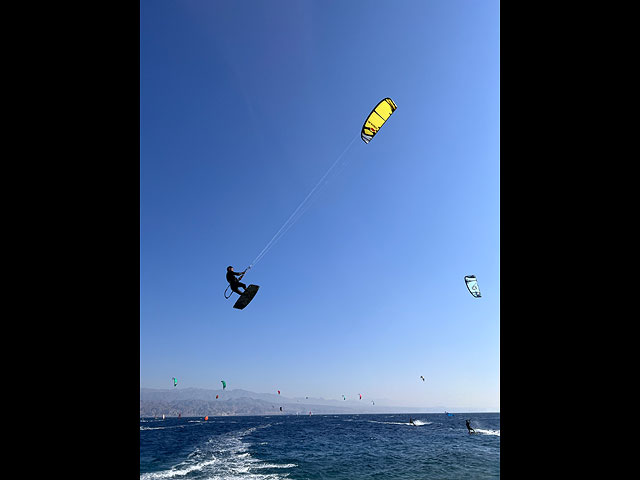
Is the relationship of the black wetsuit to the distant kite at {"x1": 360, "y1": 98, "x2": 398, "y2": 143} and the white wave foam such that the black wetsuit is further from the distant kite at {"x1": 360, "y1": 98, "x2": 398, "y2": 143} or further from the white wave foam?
the white wave foam

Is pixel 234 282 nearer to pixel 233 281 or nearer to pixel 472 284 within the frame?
pixel 233 281

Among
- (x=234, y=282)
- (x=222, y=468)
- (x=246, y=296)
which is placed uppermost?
(x=234, y=282)

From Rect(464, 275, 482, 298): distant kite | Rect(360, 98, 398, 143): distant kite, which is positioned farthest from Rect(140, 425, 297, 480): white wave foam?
Rect(360, 98, 398, 143): distant kite

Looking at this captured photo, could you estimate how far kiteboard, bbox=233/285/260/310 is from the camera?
8.20 meters

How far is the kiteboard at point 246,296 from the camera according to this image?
8.20m

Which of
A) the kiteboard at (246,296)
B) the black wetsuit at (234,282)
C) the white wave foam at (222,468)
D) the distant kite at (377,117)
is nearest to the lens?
the kiteboard at (246,296)

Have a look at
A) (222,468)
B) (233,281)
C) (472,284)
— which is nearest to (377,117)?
(233,281)

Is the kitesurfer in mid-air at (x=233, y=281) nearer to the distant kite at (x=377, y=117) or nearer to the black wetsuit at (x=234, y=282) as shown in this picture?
the black wetsuit at (x=234, y=282)

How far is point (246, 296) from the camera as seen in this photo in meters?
8.37

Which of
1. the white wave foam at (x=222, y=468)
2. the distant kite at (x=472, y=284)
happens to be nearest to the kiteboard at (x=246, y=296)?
the distant kite at (x=472, y=284)
